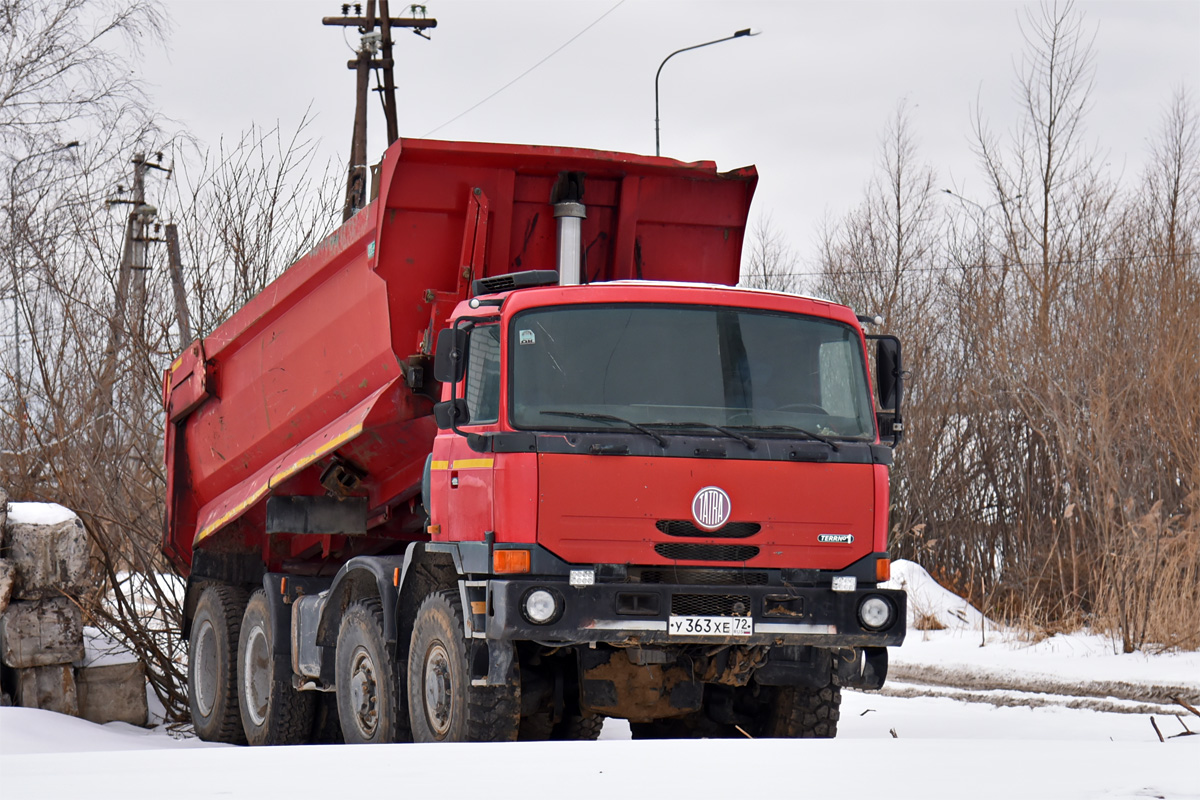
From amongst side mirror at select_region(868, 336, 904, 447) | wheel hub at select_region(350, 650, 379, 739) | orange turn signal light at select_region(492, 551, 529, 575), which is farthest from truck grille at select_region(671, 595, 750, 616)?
wheel hub at select_region(350, 650, 379, 739)

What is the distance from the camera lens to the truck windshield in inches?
257

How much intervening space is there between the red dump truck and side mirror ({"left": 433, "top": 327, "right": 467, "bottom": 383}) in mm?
14

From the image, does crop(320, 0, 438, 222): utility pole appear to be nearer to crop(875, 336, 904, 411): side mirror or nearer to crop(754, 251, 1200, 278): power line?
crop(754, 251, 1200, 278): power line

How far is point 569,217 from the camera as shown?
25.9 ft

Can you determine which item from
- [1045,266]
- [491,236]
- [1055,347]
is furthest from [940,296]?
[491,236]

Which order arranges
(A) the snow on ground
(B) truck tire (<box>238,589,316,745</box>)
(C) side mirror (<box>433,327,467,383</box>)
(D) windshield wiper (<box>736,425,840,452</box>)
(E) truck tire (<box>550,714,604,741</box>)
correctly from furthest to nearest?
(A) the snow on ground → (B) truck tire (<box>238,589,316,745</box>) → (E) truck tire (<box>550,714,604,741</box>) → (C) side mirror (<box>433,327,467,383</box>) → (D) windshield wiper (<box>736,425,840,452</box>)

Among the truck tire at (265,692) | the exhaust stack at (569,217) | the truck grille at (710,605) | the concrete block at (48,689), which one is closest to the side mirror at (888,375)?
the truck grille at (710,605)

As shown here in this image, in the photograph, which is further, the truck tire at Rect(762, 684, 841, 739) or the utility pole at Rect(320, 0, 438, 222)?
the utility pole at Rect(320, 0, 438, 222)

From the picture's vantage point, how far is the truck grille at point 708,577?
21.4 ft

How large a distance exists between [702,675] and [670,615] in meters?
0.66

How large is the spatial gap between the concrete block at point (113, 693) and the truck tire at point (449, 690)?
417cm

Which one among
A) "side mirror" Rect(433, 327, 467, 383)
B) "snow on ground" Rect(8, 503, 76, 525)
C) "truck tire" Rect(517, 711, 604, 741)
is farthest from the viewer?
"snow on ground" Rect(8, 503, 76, 525)

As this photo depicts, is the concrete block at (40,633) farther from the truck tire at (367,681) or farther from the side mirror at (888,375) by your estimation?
the side mirror at (888,375)

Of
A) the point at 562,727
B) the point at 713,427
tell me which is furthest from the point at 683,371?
the point at 562,727
